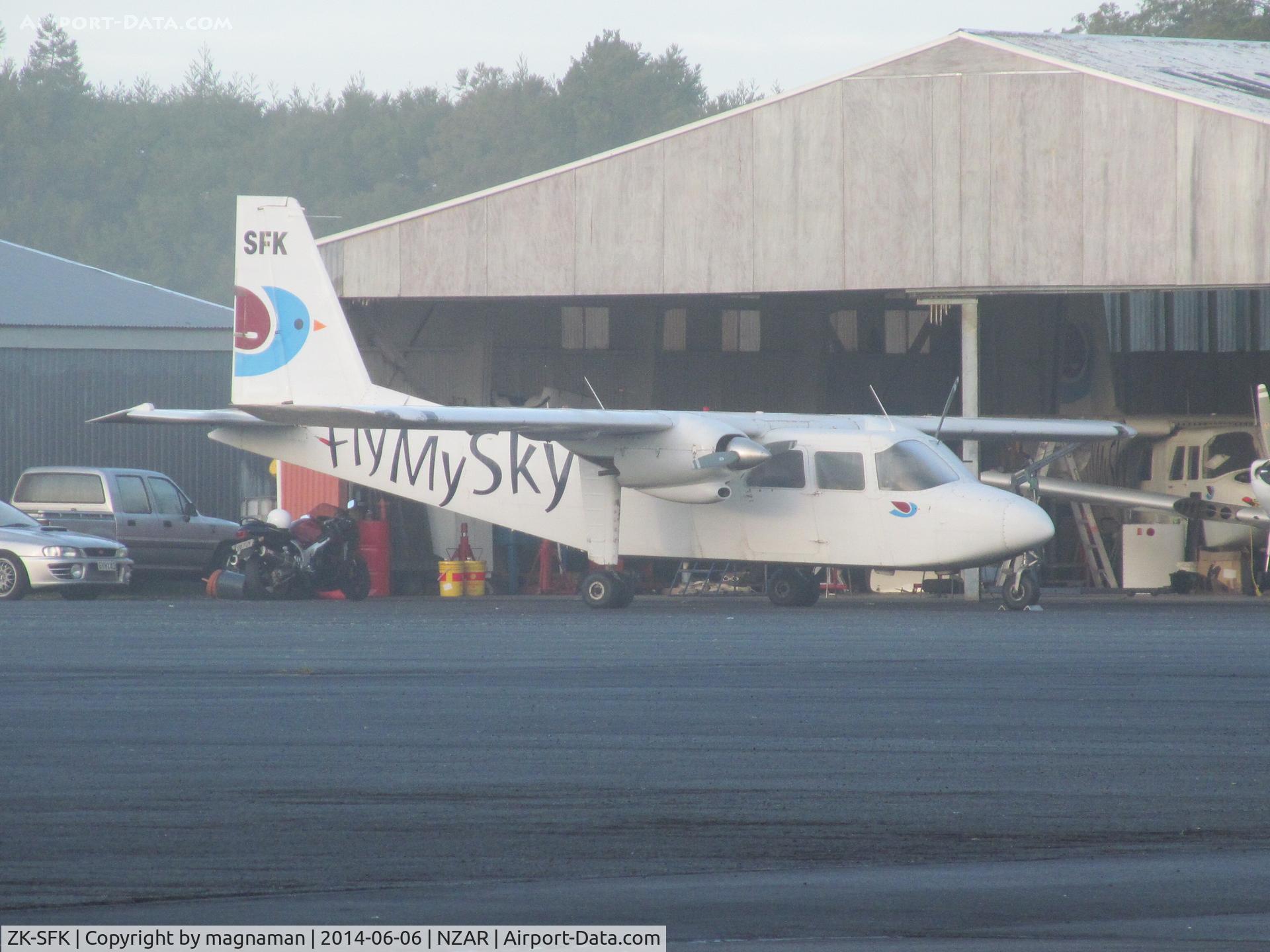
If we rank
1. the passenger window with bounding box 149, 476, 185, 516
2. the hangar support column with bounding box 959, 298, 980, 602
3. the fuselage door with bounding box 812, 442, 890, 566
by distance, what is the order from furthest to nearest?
the passenger window with bounding box 149, 476, 185, 516 → the hangar support column with bounding box 959, 298, 980, 602 → the fuselage door with bounding box 812, 442, 890, 566

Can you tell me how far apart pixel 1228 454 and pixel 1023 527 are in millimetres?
7753

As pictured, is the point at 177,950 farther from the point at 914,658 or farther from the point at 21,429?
the point at 21,429

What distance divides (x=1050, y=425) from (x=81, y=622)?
508 inches

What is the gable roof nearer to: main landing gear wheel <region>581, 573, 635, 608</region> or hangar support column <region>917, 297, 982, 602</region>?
hangar support column <region>917, 297, 982, 602</region>

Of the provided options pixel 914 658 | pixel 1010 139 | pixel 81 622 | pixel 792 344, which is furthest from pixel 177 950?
pixel 792 344

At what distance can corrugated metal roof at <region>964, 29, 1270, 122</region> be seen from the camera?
23.6 meters

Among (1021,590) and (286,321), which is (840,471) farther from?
(286,321)

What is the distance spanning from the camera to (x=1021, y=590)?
21.3 m

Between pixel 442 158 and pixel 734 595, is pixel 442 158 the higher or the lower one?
the higher one

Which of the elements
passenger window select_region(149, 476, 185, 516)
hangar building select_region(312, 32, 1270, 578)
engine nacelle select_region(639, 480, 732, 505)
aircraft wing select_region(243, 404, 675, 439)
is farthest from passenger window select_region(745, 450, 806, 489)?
passenger window select_region(149, 476, 185, 516)

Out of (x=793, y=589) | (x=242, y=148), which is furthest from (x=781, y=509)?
(x=242, y=148)

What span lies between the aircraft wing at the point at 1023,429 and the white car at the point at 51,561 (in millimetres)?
10835

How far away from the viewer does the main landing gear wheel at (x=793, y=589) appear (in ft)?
75.1

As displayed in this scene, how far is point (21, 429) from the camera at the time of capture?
31266 mm
